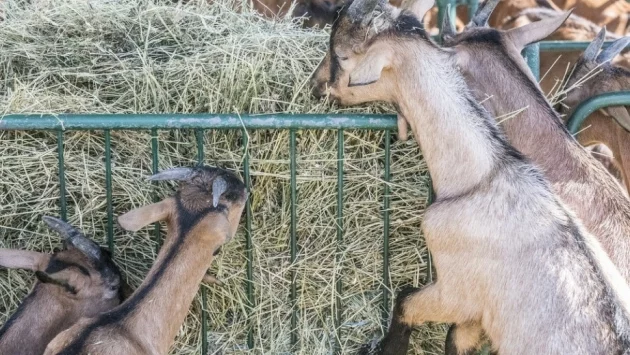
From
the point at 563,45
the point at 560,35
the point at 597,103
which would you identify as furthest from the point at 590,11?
the point at 597,103

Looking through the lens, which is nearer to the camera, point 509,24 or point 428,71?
point 428,71

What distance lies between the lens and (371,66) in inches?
175

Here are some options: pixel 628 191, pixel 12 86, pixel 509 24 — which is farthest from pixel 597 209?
pixel 509 24

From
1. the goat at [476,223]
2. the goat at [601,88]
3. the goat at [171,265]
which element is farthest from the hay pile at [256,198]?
the goat at [601,88]

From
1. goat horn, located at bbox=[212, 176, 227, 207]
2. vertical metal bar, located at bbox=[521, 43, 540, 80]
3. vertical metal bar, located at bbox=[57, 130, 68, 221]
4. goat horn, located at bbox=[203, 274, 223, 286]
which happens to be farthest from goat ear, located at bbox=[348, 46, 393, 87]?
vertical metal bar, located at bbox=[57, 130, 68, 221]

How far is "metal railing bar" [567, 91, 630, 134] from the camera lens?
4.62 m

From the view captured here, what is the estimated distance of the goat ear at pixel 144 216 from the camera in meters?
4.27

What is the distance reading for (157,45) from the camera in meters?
5.36

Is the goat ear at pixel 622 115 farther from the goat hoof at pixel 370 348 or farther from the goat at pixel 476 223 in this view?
the goat hoof at pixel 370 348

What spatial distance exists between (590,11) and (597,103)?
517cm

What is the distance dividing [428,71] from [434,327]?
1.32 meters

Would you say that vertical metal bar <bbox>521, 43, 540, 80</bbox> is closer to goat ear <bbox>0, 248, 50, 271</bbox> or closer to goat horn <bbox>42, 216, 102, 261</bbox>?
goat horn <bbox>42, 216, 102, 261</bbox>

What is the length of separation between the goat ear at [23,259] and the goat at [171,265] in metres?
0.50

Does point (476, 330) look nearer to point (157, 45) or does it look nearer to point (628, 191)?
point (628, 191)
